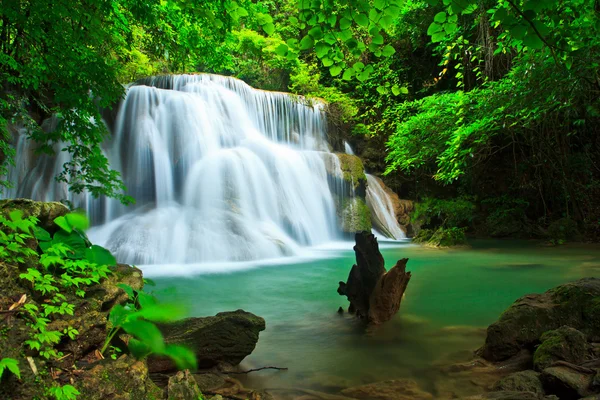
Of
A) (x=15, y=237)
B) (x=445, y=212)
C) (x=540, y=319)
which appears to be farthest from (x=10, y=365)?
(x=445, y=212)

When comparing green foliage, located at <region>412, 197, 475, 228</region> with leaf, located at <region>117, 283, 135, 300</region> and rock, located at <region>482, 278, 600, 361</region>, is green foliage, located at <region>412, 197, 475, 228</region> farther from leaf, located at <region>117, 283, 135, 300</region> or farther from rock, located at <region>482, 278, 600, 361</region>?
leaf, located at <region>117, 283, 135, 300</region>

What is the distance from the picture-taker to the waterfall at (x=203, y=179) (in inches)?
356

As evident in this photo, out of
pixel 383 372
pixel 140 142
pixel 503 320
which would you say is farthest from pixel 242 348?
pixel 140 142

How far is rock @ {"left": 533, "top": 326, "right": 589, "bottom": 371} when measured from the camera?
2434mm

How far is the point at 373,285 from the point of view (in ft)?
13.8

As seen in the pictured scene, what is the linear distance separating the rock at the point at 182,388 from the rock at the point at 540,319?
2.35 meters

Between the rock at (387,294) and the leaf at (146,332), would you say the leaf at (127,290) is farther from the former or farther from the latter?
the rock at (387,294)

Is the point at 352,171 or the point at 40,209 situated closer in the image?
the point at 40,209

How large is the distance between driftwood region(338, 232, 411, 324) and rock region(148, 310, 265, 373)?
1542 mm

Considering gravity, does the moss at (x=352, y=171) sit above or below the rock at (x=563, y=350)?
above

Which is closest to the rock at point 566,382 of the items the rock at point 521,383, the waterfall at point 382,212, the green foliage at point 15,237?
the rock at point 521,383

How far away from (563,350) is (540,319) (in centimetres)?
58

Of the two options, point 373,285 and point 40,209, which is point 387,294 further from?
point 40,209

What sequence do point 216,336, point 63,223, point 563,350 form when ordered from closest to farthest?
1. point 63,223
2. point 563,350
3. point 216,336
